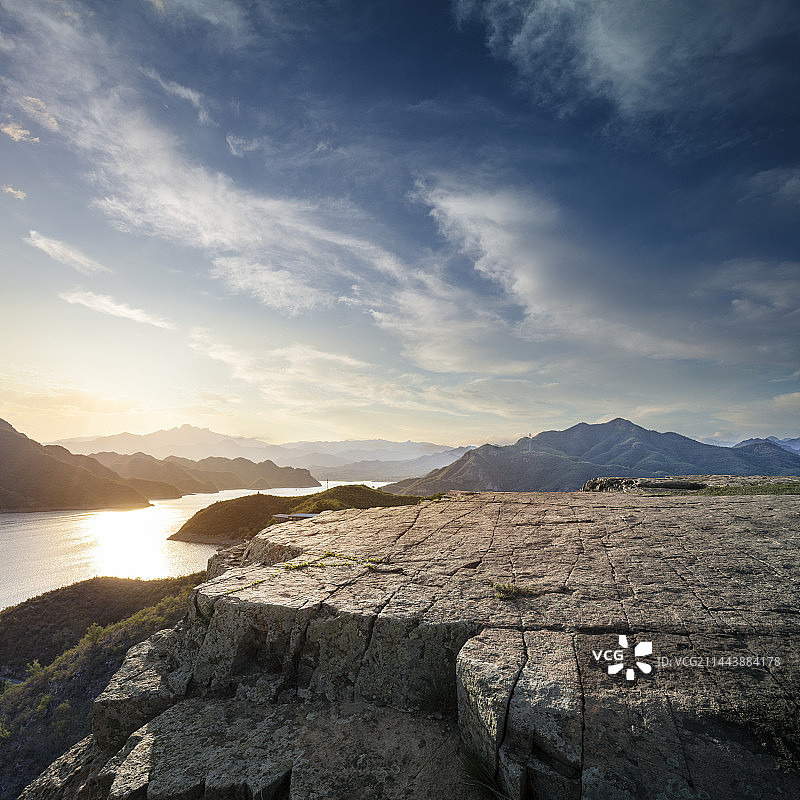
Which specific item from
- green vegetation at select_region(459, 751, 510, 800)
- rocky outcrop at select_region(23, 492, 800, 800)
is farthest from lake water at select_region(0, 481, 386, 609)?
green vegetation at select_region(459, 751, 510, 800)

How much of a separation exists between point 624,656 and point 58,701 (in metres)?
29.5

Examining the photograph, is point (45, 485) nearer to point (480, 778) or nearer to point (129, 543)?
point (129, 543)

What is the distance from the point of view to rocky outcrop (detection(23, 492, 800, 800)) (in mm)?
3355

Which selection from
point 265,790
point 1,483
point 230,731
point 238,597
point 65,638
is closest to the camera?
point 265,790

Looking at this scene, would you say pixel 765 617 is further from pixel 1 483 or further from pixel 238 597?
pixel 1 483

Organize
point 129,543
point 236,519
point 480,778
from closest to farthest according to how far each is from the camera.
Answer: point 480,778, point 236,519, point 129,543

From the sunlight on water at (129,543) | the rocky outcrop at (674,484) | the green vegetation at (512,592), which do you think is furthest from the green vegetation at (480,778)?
the sunlight on water at (129,543)

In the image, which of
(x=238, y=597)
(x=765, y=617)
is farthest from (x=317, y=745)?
(x=765, y=617)

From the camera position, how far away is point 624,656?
4.13 meters

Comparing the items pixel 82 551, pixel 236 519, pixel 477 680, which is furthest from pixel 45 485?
pixel 477 680

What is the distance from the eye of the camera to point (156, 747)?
4641 millimetres

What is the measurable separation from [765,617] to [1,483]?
16386 cm

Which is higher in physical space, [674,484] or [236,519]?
[674,484]

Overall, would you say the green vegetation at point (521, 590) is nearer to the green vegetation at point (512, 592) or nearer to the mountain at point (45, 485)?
the green vegetation at point (512, 592)
